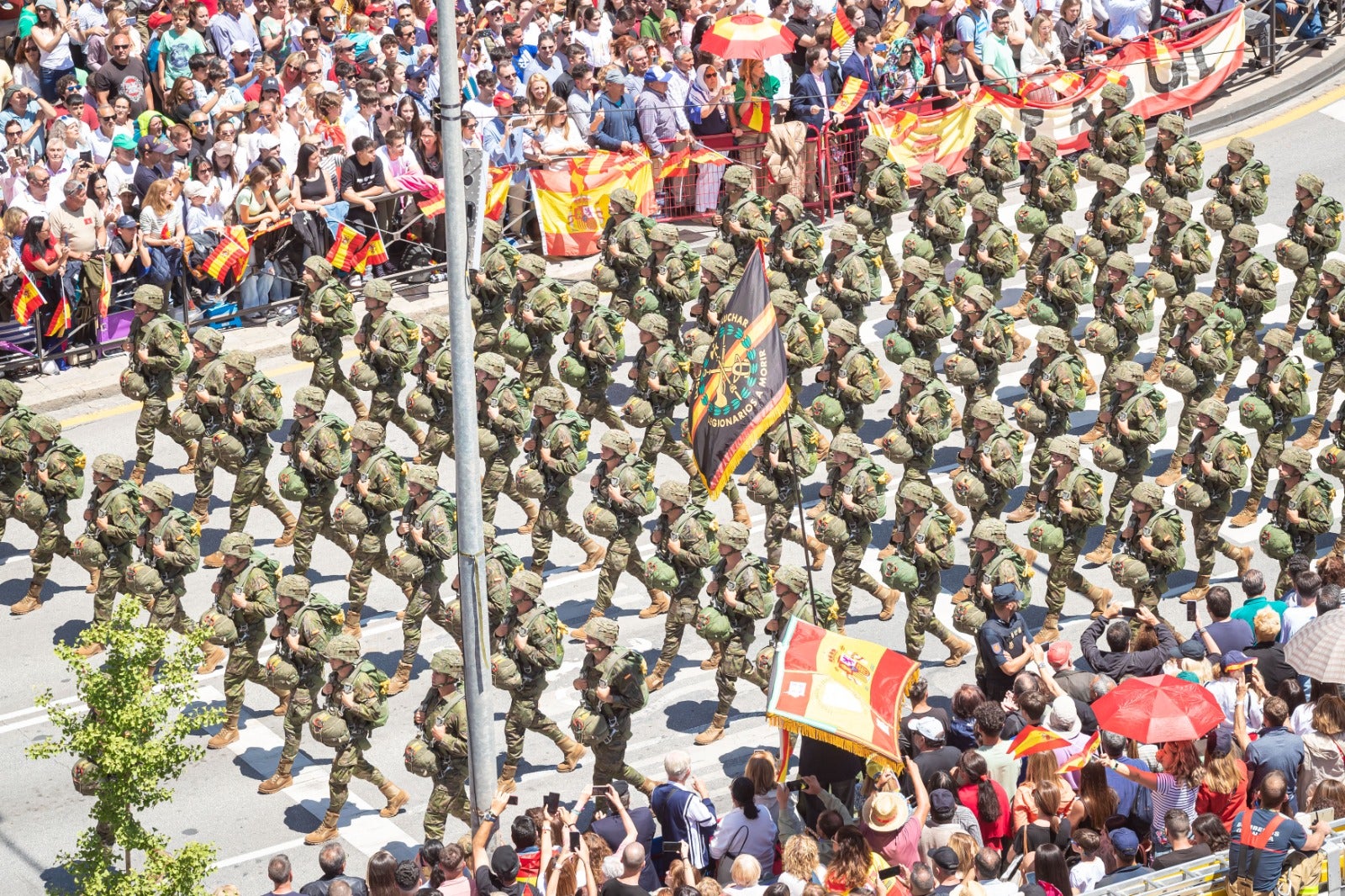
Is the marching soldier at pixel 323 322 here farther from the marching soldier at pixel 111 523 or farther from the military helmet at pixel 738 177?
the military helmet at pixel 738 177

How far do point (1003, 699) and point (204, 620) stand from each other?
614 cm

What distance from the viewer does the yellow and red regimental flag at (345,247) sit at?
23906 millimetres

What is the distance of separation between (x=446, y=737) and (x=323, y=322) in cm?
626

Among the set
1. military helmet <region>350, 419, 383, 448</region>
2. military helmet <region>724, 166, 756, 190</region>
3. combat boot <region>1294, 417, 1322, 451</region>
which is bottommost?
combat boot <region>1294, 417, 1322, 451</region>

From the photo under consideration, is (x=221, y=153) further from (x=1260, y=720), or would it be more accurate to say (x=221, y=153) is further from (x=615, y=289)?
(x=1260, y=720)

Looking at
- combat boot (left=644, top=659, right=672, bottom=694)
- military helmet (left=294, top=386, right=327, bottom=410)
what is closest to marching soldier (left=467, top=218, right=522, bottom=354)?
military helmet (left=294, top=386, right=327, bottom=410)

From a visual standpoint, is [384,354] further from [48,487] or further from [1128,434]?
[1128,434]

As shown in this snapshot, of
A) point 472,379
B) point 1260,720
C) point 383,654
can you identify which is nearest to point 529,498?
point 383,654

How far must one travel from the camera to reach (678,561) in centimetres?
1803

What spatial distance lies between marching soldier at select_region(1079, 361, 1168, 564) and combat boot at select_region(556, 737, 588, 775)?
17.1ft

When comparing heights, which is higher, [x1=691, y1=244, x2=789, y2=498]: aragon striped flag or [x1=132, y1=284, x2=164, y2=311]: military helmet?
[x1=691, y1=244, x2=789, y2=498]: aragon striped flag

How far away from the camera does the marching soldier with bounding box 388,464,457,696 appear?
715 inches

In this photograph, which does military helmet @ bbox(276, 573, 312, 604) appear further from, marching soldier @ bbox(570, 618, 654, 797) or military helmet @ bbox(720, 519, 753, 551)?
military helmet @ bbox(720, 519, 753, 551)

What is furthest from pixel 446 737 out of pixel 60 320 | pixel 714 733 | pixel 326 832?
pixel 60 320
